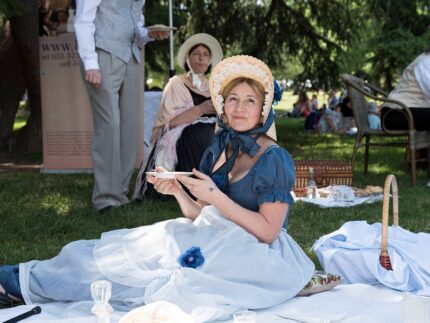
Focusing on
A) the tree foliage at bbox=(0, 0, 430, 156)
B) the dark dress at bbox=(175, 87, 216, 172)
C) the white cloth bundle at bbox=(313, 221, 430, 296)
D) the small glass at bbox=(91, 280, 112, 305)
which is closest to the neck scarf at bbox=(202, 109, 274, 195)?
the white cloth bundle at bbox=(313, 221, 430, 296)

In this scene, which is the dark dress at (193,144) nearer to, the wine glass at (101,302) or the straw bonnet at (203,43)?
the straw bonnet at (203,43)

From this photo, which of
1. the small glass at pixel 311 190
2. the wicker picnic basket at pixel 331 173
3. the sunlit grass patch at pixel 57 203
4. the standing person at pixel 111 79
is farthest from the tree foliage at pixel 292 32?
the standing person at pixel 111 79

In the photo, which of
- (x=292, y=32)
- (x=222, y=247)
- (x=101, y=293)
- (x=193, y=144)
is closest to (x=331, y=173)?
(x=193, y=144)

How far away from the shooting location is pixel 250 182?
285 centimetres

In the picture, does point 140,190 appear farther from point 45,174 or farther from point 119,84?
point 45,174

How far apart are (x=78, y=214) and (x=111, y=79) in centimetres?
98

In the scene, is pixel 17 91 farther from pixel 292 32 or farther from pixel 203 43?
pixel 292 32

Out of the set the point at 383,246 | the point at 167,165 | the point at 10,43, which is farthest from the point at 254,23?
the point at 383,246

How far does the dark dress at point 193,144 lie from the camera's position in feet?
18.0

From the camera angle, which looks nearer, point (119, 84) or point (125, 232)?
point (125, 232)

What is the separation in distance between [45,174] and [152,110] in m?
1.45

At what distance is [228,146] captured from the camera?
3.01 m

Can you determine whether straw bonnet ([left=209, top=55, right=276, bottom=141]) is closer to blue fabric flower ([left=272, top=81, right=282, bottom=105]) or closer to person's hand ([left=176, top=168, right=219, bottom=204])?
blue fabric flower ([left=272, top=81, right=282, bottom=105])

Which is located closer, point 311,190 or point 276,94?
point 276,94
